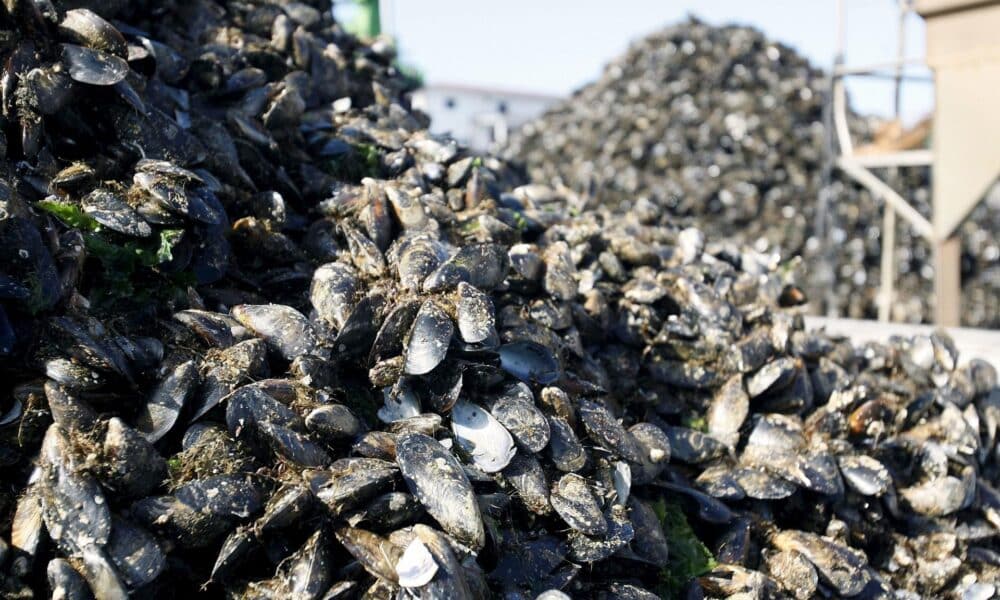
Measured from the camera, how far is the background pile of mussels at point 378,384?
6.22 feet

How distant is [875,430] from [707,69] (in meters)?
7.13

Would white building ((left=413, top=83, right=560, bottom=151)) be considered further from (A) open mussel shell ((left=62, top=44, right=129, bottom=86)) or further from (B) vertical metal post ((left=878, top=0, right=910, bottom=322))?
(A) open mussel shell ((left=62, top=44, right=129, bottom=86))

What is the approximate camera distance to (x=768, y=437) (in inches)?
113

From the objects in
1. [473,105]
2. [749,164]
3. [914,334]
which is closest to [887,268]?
[749,164]

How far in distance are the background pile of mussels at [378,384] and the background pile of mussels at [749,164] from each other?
175 inches

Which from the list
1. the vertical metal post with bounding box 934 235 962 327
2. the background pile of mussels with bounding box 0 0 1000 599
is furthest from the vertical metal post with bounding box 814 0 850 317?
the background pile of mussels with bounding box 0 0 1000 599

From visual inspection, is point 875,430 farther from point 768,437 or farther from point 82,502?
point 82,502

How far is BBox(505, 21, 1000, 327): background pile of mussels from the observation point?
7.96 meters

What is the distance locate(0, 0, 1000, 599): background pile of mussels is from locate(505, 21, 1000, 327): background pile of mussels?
4.44 metres

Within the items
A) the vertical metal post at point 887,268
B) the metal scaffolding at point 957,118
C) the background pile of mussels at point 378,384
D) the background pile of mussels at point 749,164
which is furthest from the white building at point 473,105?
the background pile of mussels at point 378,384

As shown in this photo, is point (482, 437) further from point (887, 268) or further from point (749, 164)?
point (749, 164)

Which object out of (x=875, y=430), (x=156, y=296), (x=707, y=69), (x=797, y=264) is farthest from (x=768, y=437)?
(x=707, y=69)

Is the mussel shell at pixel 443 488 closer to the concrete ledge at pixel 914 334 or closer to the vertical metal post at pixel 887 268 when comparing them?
the concrete ledge at pixel 914 334

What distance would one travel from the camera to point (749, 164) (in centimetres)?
845
